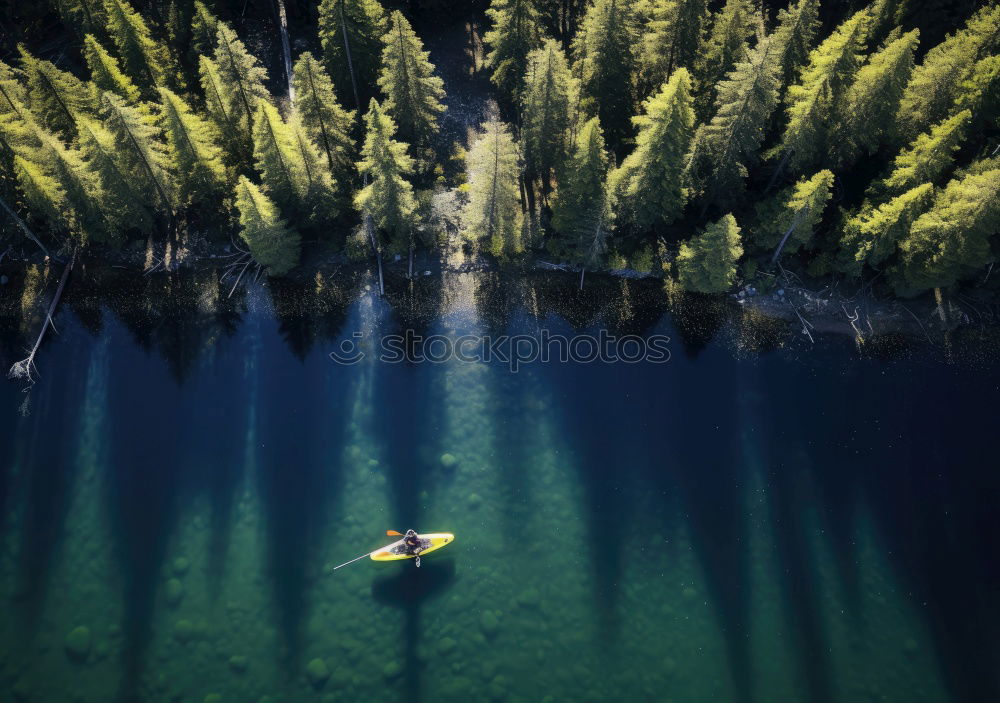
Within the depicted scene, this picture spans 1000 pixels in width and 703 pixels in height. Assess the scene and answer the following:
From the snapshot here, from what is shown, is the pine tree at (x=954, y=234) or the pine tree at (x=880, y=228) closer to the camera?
the pine tree at (x=954, y=234)

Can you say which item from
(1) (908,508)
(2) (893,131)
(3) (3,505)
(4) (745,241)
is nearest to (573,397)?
(4) (745,241)

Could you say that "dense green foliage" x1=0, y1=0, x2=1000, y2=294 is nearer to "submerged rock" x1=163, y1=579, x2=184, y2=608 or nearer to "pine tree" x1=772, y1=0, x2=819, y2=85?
"pine tree" x1=772, y1=0, x2=819, y2=85

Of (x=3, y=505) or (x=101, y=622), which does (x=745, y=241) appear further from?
(x=3, y=505)

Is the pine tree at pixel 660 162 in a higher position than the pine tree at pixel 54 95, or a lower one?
lower

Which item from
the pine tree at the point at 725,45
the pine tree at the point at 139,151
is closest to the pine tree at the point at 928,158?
the pine tree at the point at 725,45

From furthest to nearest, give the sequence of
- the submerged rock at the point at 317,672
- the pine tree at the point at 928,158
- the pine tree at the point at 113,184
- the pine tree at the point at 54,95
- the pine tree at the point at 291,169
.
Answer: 1. the pine tree at the point at 54,95
2. the pine tree at the point at 291,169
3. the pine tree at the point at 113,184
4. the pine tree at the point at 928,158
5. the submerged rock at the point at 317,672

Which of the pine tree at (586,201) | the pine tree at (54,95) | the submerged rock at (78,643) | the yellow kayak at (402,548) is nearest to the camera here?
the submerged rock at (78,643)

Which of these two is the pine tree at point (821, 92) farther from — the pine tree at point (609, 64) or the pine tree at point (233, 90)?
the pine tree at point (233, 90)

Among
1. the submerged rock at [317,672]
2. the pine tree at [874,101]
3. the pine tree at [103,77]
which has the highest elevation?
the pine tree at [103,77]
